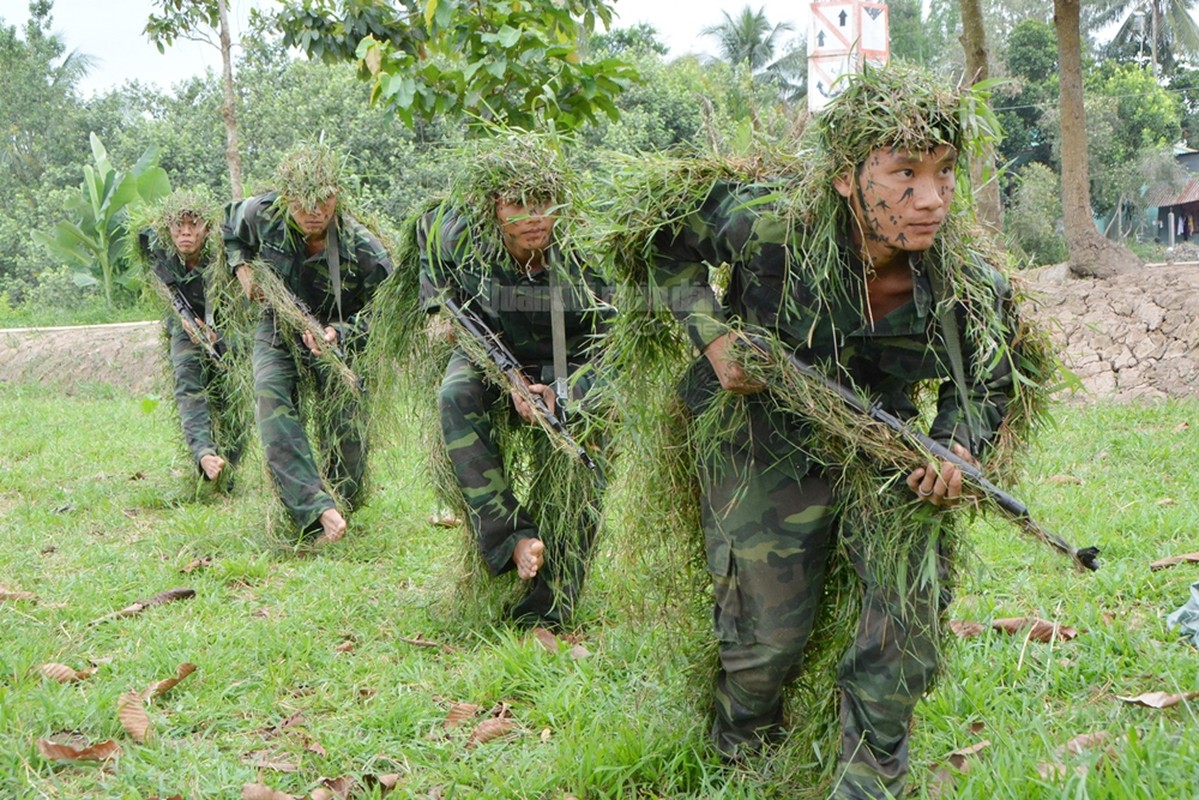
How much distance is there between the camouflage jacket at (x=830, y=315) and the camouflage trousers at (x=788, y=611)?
222mm

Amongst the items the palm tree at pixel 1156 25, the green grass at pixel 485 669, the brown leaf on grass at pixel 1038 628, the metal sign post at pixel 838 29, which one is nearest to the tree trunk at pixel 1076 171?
the green grass at pixel 485 669

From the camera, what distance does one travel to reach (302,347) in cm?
650

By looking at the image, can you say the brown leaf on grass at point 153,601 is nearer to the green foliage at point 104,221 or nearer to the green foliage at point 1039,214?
the green foliage at point 104,221

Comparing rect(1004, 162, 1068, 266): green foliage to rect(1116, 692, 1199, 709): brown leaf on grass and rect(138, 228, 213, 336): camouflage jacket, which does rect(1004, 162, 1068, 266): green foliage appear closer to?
rect(138, 228, 213, 336): camouflage jacket

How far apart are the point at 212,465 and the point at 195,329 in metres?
1.05

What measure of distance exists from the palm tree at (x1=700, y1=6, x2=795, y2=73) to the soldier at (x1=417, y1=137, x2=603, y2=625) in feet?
124

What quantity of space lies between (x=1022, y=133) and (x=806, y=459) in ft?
98.7

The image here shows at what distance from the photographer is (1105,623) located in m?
4.03

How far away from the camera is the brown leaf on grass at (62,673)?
416cm

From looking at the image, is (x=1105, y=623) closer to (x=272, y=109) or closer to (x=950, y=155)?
(x=950, y=155)

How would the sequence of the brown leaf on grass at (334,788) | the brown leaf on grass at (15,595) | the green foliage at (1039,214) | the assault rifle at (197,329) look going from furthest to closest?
the green foliage at (1039,214)
the assault rifle at (197,329)
the brown leaf on grass at (15,595)
the brown leaf on grass at (334,788)

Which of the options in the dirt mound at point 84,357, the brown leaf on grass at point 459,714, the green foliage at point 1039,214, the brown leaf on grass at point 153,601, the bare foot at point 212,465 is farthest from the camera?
the green foliage at point 1039,214

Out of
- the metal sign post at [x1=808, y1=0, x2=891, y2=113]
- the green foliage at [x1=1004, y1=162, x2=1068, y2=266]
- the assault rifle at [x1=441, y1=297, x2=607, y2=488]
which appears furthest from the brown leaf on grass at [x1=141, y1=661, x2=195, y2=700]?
the green foliage at [x1=1004, y1=162, x2=1068, y2=266]

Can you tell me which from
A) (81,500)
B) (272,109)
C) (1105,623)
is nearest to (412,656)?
(1105,623)
